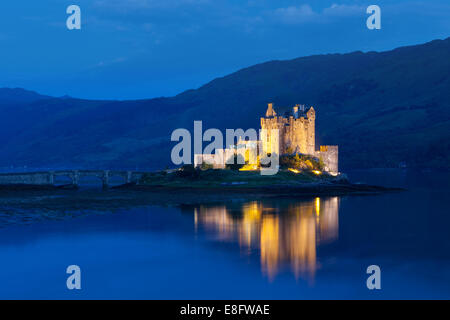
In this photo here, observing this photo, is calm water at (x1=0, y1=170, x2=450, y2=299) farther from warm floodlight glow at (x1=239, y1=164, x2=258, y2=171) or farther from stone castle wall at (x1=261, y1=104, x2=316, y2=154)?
Result: stone castle wall at (x1=261, y1=104, x2=316, y2=154)

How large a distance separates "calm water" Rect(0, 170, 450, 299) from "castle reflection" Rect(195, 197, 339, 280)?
0.37 feet

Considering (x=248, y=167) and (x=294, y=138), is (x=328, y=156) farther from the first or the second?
(x=248, y=167)

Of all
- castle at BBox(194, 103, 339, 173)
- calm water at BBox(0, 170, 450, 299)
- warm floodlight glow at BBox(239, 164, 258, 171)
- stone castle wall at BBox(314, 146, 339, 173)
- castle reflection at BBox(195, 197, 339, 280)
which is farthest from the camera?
stone castle wall at BBox(314, 146, 339, 173)

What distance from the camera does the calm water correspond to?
118 ft

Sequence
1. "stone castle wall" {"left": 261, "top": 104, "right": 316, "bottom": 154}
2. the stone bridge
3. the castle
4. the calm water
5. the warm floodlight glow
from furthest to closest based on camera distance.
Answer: "stone castle wall" {"left": 261, "top": 104, "right": 316, "bottom": 154} → the castle → the warm floodlight glow → the stone bridge → the calm water

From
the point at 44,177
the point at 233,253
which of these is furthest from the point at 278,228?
the point at 44,177

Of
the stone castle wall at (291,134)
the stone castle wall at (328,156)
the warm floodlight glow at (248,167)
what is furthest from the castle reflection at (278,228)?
the stone castle wall at (328,156)

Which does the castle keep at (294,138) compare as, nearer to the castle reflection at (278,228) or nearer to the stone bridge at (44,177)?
the stone bridge at (44,177)

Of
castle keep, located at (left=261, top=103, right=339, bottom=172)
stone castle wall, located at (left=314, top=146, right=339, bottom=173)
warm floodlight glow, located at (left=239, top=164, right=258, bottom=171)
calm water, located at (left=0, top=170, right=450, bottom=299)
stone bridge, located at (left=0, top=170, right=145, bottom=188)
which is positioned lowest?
calm water, located at (left=0, top=170, right=450, bottom=299)

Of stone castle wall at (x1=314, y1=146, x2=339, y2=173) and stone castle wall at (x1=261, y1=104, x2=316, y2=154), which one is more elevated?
stone castle wall at (x1=261, y1=104, x2=316, y2=154)

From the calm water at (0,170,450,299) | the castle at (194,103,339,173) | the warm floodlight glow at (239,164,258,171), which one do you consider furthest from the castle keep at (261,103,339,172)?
the calm water at (0,170,450,299)

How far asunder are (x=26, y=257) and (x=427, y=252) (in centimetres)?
3455

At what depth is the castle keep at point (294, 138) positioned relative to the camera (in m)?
115
